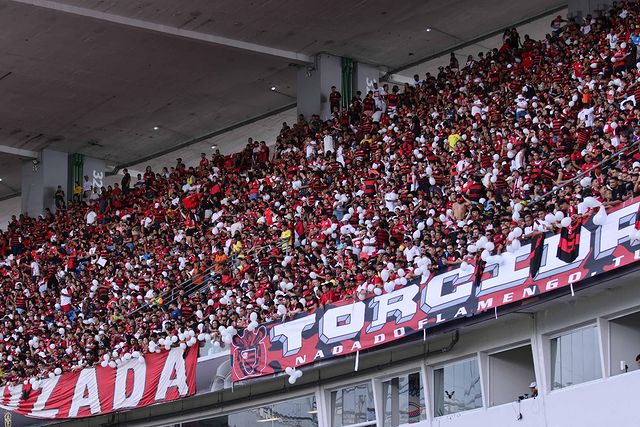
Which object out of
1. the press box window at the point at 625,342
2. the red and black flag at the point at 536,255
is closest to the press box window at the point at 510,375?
the press box window at the point at 625,342

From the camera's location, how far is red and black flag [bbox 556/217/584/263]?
15.6 meters

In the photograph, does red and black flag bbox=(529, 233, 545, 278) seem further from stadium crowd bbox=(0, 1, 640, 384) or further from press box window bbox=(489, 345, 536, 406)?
press box window bbox=(489, 345, 536, 406)

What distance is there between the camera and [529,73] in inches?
871

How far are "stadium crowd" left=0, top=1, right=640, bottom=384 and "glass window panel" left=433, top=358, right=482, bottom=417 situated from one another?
1873 mm

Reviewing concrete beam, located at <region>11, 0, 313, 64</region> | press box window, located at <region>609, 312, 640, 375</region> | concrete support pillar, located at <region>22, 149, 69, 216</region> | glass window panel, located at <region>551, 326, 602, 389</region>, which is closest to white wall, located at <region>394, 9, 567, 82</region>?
concrete beam, located at <region>11, 0, 313, 64</region>

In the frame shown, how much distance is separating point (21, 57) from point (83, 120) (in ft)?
15.6

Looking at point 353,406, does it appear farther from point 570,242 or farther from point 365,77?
point 365,77

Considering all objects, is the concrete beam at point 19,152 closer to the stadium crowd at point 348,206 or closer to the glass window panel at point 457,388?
the stadium crowd at point 348,206

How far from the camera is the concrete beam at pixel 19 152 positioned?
3497 centimetres

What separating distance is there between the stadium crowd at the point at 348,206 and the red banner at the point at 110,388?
0.94ft

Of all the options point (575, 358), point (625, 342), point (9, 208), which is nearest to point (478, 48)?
point (575, 358)

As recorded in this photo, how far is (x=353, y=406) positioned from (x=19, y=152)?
17858 mm

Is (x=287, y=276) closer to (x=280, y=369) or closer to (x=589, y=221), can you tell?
(x=280, y=369)

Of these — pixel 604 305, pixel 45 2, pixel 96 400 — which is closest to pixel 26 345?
pixel 96 400
